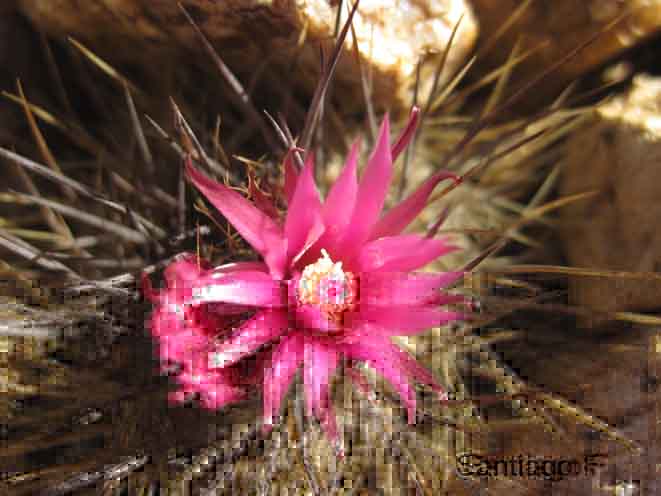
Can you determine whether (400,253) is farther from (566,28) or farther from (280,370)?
(566,28)

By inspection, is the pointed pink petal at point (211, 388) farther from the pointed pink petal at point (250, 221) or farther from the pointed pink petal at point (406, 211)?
the pointed pink petal at point (406, 211)

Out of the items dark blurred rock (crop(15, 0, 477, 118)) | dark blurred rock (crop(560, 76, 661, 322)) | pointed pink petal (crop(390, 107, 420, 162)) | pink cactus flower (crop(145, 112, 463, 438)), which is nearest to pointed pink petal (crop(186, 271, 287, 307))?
pink cactus flower (crop(145, 112, 463, 438))

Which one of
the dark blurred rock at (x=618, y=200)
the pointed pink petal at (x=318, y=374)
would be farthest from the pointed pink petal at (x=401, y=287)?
the dark blurred rock at (x=618, y=200)

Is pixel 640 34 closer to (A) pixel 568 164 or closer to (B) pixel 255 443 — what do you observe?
(A) pixel 568 164

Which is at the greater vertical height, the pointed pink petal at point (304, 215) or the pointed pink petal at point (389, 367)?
the pointed pink petal at point (304, 215)

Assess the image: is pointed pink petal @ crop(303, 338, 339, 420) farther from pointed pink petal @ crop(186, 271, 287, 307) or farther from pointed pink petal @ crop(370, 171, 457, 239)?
pointed pink petal @ crop(370, 171, 457, 239)

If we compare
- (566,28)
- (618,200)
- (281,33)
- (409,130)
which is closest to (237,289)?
(409,130)


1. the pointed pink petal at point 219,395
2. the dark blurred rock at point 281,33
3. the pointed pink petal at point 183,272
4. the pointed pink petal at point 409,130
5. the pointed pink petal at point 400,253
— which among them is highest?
the dark blurred rock at point 281,33

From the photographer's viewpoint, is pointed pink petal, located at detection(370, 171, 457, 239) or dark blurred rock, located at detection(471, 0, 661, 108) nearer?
pointed pink petal, located at detection(370, 171, 457, 239)
